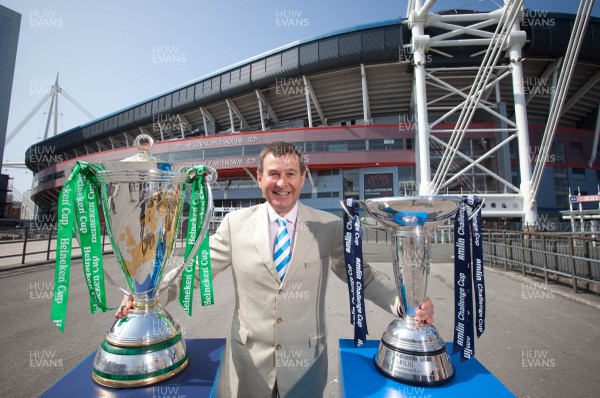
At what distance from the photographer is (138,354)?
34.9 inches

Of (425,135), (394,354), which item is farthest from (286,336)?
(425,135)

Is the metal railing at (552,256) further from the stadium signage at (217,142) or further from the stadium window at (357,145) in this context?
the stadium signage at (217,142)

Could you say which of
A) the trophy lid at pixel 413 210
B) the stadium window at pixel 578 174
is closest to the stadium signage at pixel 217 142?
the trophy lid at pixel 413 210

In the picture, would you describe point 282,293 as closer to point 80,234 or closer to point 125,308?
point 125,308

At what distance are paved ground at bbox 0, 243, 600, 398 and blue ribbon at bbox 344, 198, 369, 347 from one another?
45cm

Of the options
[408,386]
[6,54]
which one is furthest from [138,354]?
[6,54]

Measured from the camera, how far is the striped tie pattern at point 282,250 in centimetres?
129

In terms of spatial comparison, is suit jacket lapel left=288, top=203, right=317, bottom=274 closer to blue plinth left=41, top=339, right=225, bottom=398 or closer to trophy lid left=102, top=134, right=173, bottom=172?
blue plinth left=41, top=339, right=225, bottom=398

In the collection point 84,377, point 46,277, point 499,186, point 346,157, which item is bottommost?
point 46,277

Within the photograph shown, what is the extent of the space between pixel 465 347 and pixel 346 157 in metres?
20.8

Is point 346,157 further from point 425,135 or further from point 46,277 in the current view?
point 46,277

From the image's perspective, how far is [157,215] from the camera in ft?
3.50

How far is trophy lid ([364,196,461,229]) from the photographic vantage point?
956mm

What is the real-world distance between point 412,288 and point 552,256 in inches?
267
